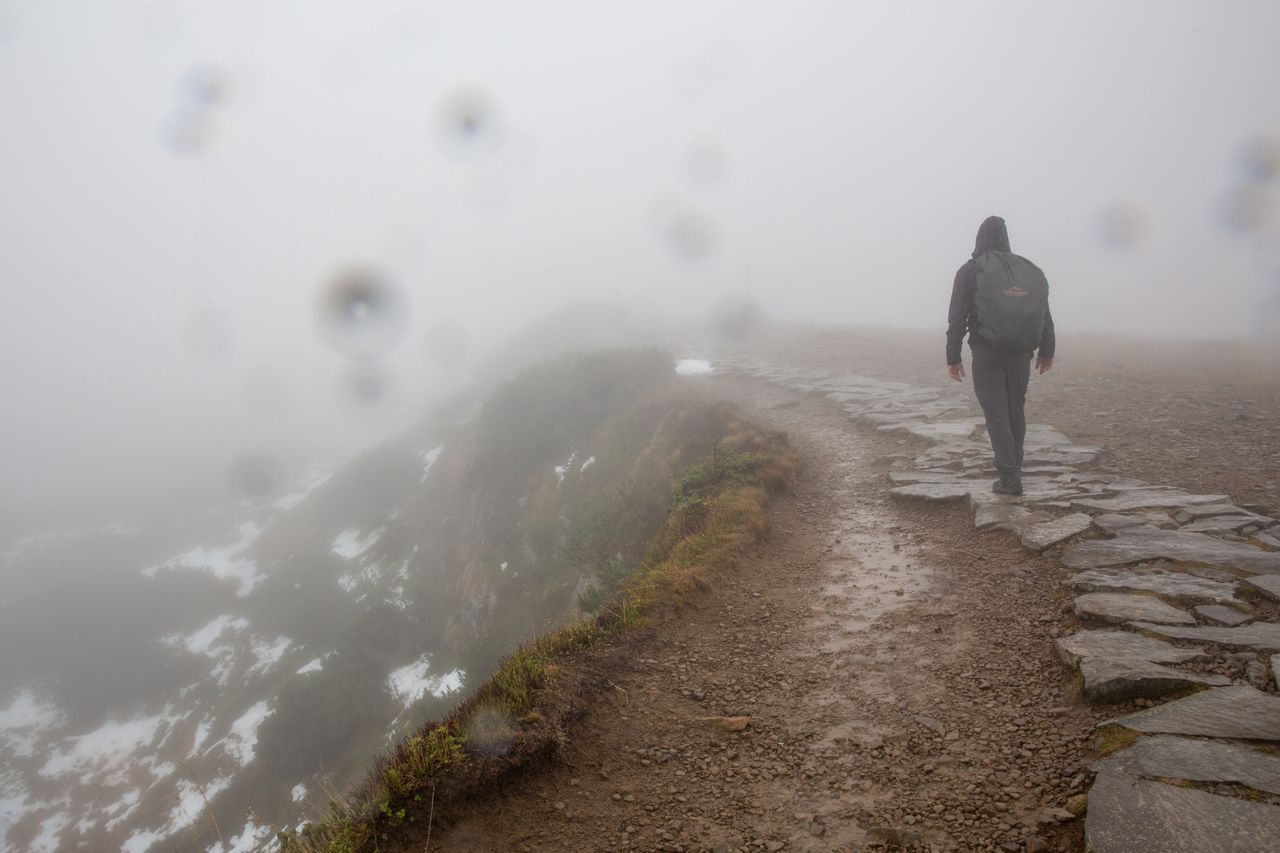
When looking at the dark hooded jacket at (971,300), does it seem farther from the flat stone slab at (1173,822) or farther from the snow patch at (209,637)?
the snow patch at (209,637)

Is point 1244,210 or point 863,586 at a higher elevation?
point 1244,210

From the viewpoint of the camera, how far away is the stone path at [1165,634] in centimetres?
220

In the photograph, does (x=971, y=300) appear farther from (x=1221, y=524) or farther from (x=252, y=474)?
(x=252, y=474)

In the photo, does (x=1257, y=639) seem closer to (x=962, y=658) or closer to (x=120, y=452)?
(x=962, y=658)

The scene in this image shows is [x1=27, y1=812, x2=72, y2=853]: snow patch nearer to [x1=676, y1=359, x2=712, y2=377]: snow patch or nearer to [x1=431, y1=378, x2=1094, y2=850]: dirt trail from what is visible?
[x1=676, y1=359, x2=712, y2=377]: snow patch

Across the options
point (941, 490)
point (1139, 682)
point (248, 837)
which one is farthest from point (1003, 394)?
point (248, 837)

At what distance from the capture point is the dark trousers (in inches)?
229

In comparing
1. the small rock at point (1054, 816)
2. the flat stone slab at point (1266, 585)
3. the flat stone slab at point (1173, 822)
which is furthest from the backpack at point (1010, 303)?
the small rock at point (1054, 816)

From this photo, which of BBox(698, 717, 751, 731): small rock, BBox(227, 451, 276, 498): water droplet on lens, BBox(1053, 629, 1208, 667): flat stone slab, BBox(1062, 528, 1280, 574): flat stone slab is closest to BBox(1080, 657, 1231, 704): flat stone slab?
BBox(1053, 629, 1208, 667): flat stone slab

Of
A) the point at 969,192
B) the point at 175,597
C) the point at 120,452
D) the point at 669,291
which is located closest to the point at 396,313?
the point at 120,452

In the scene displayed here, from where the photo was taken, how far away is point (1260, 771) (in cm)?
231

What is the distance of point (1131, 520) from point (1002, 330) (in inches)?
75.8

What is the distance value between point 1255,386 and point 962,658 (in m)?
10.9

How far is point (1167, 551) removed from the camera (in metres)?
4.48
